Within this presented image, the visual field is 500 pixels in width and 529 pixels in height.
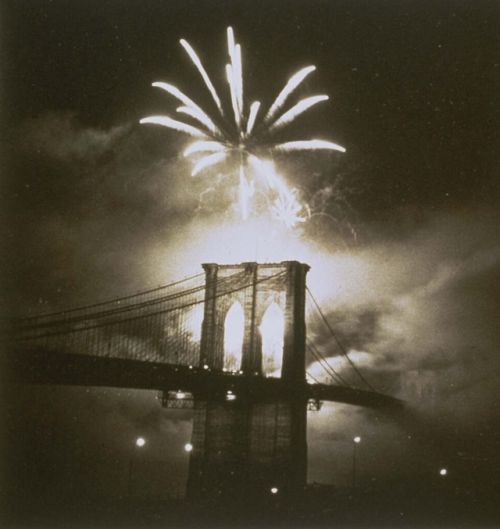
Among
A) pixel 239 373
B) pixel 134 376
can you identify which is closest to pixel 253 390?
pixel 239 373

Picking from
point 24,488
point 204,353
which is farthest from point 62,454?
point 204,353

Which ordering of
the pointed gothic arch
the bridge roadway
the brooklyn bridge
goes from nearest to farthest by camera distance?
the bridge roadway, the brooklyn bridge, the pointed gothic arch

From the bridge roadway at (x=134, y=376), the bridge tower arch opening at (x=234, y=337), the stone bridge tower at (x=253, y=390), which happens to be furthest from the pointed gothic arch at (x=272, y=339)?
the bridge roadway at (x=134, y=376)

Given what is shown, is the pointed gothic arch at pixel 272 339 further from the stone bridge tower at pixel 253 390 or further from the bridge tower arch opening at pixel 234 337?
the bridge tower arch opening at pixel 234 337

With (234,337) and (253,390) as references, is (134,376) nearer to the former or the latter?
(253,390)

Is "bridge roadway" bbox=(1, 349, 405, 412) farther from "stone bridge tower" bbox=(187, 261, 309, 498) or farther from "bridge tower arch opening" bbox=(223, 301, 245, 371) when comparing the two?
"bridge tower arch opening" bbox=(223, 301, 245, 371)

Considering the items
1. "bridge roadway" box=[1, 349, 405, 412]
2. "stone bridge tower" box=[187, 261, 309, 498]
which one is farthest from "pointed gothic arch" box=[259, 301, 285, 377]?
"bridge roadway" box=[1, 349, 405, 412]

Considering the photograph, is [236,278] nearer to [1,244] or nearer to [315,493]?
[315,493]
